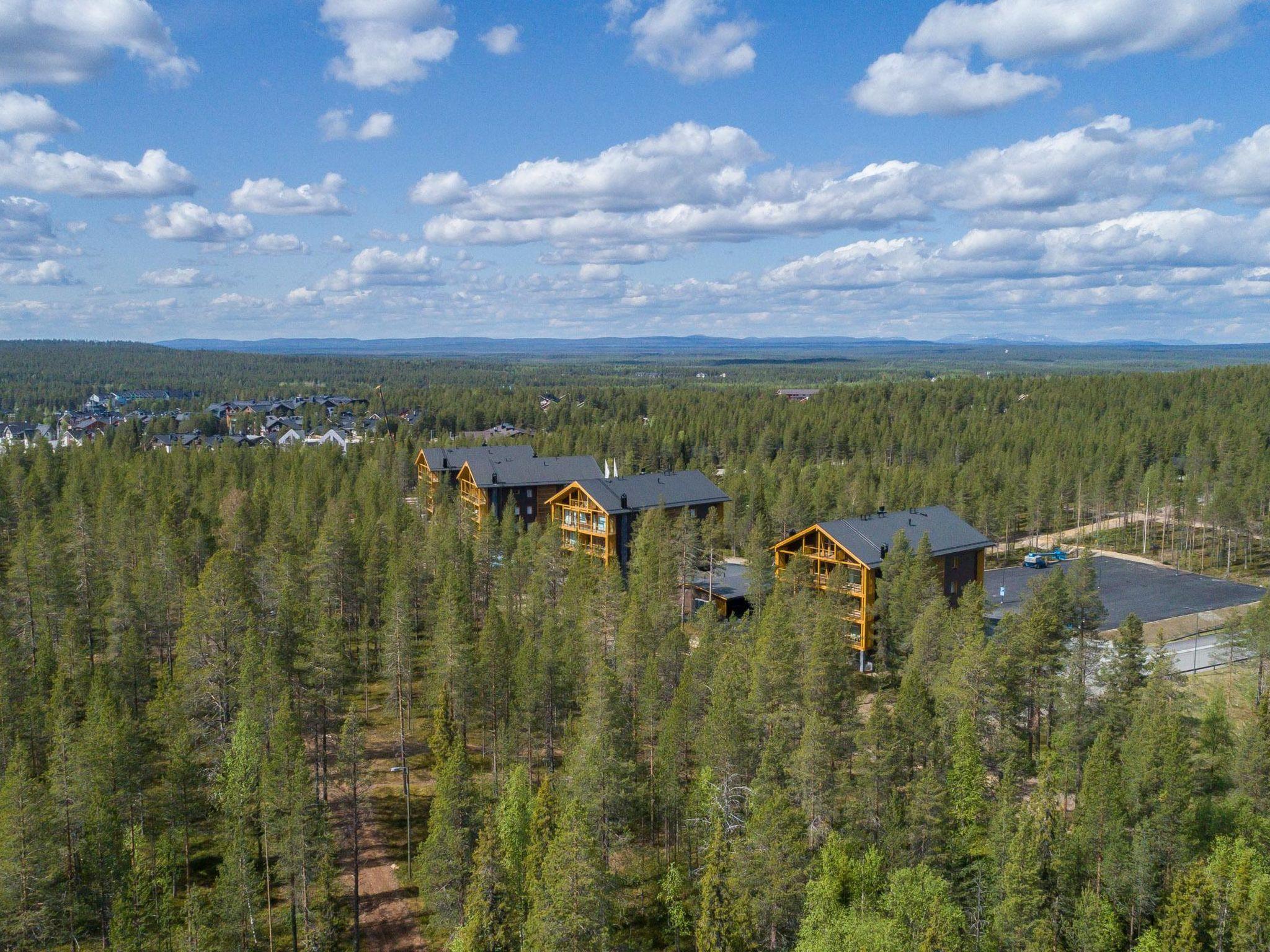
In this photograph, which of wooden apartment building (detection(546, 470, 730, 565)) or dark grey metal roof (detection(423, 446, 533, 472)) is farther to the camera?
dark grey metal roof (detection(423, 446, 533, 472))

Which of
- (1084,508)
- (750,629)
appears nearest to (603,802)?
(750,629)

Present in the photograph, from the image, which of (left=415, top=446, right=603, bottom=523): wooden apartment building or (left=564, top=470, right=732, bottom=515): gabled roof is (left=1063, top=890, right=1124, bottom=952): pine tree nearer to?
(left=564, top=470, right=732, bottom=515): gabled roof

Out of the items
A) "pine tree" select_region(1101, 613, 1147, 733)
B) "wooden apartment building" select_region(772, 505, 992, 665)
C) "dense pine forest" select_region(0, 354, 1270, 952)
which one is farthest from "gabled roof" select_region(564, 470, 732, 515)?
"pine tree" select_region(1101, 613, 1147, 733)

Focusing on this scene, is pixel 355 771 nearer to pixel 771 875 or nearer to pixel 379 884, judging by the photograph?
pixel 379 884

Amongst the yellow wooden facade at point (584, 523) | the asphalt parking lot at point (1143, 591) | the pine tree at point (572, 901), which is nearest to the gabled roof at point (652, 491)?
the yellow wooden facade at point (584, 523)

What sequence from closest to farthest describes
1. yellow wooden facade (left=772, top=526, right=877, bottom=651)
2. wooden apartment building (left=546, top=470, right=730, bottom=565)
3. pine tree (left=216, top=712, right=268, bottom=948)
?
pine tree (left=216, top=712, right=268, bottom=948) → yellow wooden facade (left=772, top=526, right=877, bottom=651) → wooden apartment building (left=546, top=470, right=730, bottom=565)

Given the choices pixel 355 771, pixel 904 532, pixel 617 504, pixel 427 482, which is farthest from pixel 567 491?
pixel 355 771

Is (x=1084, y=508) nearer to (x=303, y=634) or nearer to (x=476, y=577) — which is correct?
(x=476, y=577)
